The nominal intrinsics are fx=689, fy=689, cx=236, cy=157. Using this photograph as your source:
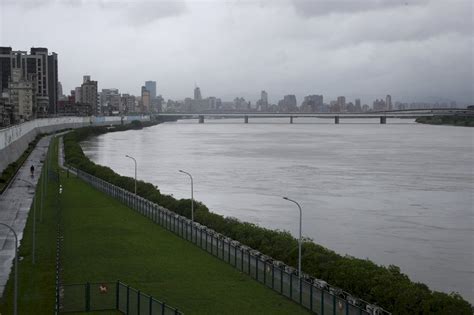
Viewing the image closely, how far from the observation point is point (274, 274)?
61.7 ft

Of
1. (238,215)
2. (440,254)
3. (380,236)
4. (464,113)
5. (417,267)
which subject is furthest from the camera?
(464,113)

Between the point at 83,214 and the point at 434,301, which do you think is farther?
the point at 83,214

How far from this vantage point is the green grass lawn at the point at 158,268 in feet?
57.2

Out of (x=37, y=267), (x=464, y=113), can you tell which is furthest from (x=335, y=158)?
(x=464, y=113)

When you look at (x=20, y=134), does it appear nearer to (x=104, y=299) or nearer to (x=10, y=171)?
(x=10, y=171)

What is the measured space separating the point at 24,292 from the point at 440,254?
16396mm

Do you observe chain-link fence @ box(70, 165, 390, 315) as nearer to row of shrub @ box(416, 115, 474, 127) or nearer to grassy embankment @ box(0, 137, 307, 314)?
grassy embankment @ box(0, 137, 307, 314)

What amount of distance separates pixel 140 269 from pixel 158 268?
0.57 m

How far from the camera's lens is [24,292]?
1739 cm

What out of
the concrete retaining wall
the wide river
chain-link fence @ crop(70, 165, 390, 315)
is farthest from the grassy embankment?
the concrete retaining wall

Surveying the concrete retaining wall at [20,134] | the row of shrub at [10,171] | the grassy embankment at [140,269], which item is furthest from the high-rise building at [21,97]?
the grassy embankment at [140,269]

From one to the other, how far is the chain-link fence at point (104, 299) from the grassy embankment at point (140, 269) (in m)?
0.48

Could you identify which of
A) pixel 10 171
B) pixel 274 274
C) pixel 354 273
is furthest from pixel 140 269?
pixel 10 171

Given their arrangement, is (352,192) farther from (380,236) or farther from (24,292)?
(24,292)
